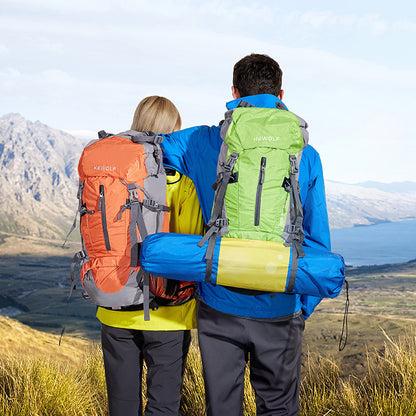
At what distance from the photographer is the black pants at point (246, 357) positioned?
7.97 ft

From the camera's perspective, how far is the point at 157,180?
265 cm

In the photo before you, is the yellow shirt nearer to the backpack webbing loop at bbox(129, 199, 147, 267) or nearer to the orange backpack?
the orange backpack

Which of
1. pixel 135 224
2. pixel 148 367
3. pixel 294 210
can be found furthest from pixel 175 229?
pixel 148 367

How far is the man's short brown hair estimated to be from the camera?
8.20 ft

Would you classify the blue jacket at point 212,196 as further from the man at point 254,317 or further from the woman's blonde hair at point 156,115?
the woman's blonde hair at point 156,115

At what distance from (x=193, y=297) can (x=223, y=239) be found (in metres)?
0.71

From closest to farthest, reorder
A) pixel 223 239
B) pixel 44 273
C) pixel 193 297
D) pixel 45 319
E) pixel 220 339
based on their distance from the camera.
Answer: pixel 223 239 < pixel 220 339 < pixel 193 297 < pixel 45 319 < pixel 44 273

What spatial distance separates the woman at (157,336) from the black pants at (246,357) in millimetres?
296

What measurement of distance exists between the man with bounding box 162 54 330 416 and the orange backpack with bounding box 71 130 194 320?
10.2 inches

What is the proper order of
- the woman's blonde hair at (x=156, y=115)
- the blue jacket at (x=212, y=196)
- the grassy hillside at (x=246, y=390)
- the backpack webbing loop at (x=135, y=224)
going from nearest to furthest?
the blue jacket at (x=212, y=196)
the backpack webbing loop at (x=135, y=224)
the woman's blonde hair at (x=156, y=115)
the grassy hillside at (x=246, y=390)

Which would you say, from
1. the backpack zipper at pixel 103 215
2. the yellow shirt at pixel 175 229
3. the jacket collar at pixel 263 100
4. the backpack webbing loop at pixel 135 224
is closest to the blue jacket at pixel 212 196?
the jacket collar at pixel 263 100

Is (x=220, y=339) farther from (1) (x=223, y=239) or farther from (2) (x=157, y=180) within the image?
(2) (x=157, y=180)

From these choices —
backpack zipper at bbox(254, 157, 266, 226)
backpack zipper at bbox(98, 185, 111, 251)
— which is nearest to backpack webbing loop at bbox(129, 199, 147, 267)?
backpack zipper at bbox(98, 185, 111, 251)

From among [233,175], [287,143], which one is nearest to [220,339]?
[233,175]
